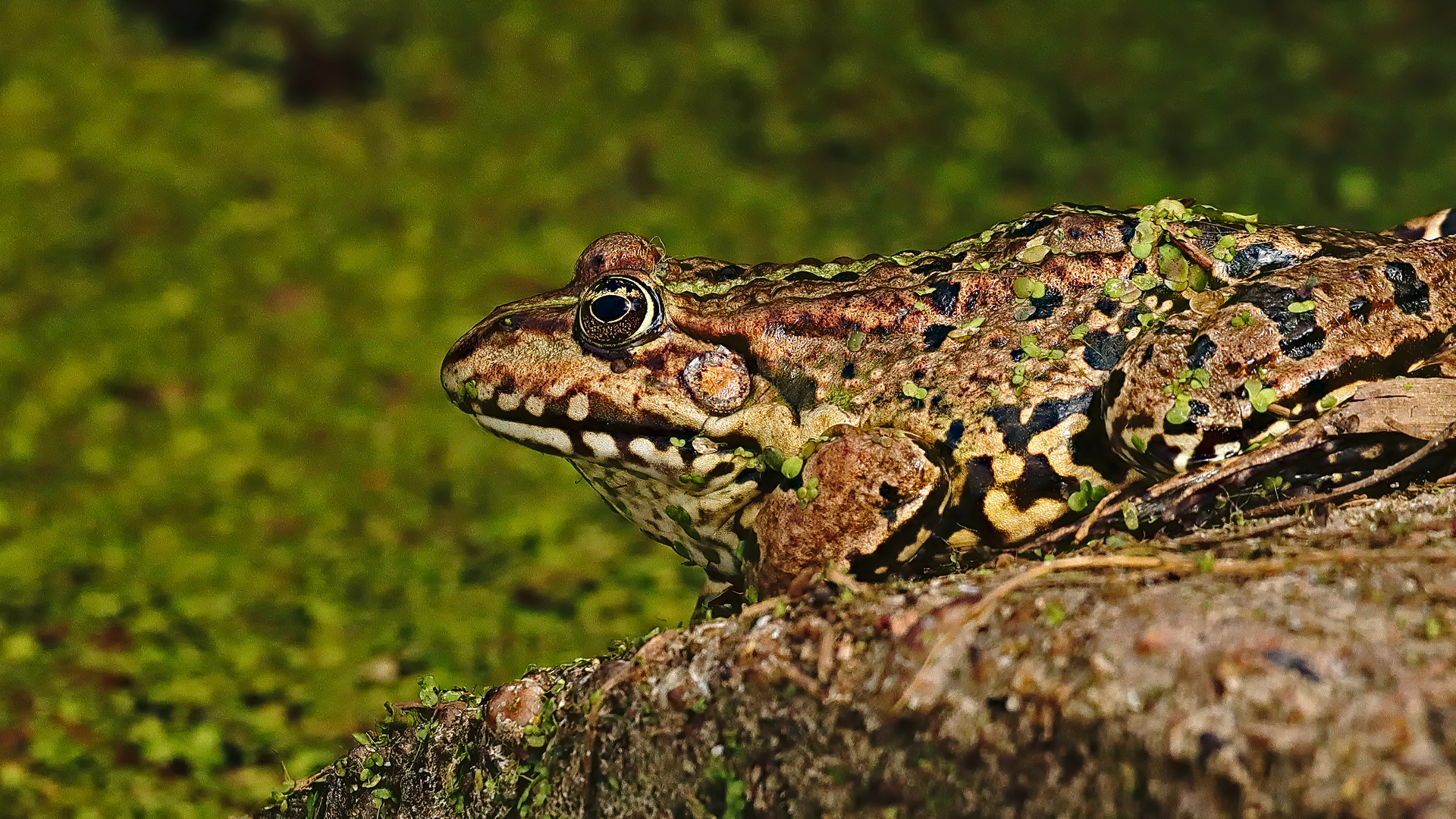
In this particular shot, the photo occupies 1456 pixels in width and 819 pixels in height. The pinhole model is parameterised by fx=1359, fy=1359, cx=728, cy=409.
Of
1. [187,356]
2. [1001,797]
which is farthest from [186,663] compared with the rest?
[1001,797]

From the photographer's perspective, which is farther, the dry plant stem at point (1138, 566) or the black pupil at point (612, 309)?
the black pupil at point (612, 309)

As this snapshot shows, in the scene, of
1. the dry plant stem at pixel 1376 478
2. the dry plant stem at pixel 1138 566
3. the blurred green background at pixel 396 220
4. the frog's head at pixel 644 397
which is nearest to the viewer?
the dry plant stem at pixel 1138 566

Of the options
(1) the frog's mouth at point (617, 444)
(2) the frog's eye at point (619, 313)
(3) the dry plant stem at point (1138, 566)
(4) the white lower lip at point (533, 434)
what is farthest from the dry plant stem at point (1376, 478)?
(4) the white lower lip at point (533, 434)

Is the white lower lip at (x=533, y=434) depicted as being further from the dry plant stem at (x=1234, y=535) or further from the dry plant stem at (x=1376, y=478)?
the dry plant stem at (x=1376, y=478)

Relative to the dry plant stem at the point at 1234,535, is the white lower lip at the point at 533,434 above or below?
above

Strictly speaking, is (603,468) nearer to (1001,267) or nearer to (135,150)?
(1001,267)

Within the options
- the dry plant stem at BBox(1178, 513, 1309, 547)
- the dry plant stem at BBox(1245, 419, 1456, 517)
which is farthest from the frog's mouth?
the dry plant stem at BBox(1245, 419, 1456, 517)

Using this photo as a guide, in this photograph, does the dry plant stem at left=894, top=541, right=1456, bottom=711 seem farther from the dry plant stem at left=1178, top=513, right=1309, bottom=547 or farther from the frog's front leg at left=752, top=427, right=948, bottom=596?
the frog's front leg at left=752, top=427, right=948, bottom=596
